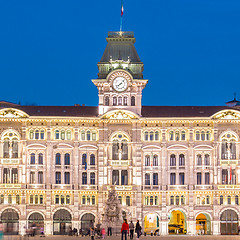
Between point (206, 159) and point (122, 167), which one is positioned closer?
point (122, 167)

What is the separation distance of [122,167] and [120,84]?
512 inches

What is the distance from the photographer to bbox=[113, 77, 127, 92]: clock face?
10612cm

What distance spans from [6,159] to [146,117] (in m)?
22.5

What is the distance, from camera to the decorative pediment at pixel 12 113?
103812mm

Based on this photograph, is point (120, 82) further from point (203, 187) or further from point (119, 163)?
point (203, 187)

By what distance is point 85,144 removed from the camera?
10512cm

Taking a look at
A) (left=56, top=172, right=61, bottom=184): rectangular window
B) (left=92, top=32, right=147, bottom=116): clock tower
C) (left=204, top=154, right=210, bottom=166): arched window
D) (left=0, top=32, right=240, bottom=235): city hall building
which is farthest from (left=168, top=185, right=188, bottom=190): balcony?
(left=56, top=172, right=61, bottom=184): rectangular window

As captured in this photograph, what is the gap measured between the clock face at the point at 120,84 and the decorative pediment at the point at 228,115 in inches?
579

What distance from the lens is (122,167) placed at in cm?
10469

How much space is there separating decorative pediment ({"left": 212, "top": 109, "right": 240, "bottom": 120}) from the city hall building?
0.15 m

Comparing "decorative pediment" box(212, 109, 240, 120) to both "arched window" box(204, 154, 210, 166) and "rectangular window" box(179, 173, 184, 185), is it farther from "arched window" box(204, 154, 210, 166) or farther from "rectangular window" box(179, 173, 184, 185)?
"rectangular window" box(179, 173, 184, 185)

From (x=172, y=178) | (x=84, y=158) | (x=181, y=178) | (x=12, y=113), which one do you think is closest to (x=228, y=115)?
(x=181, y=178)

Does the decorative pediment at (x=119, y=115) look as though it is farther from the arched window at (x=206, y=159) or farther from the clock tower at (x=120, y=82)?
the arched window at (x=206, y=159)

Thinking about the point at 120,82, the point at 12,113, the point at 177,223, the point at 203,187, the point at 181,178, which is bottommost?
the point at 177,223
